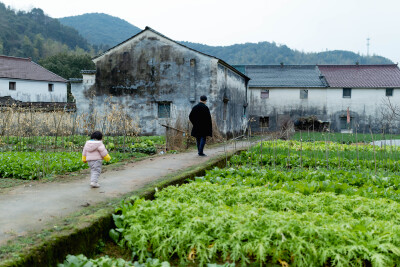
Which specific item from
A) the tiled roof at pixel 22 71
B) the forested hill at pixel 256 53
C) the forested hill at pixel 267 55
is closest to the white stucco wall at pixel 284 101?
the tiled roof at pixel 22 71

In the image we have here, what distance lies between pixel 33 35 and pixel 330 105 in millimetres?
65363

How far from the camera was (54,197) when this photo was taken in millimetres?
5383

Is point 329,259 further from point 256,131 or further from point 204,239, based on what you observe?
point 256,131

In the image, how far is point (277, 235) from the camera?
11.9ft

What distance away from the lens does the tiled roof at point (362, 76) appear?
117ft

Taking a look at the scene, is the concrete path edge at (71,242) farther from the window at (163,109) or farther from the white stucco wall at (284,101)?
the white stucco wall at (284,101)

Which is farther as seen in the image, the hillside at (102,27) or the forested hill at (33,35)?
the hillside at (102,27)

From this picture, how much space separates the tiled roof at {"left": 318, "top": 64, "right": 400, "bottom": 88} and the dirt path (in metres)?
32.5

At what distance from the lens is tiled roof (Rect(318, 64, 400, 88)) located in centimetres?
3569

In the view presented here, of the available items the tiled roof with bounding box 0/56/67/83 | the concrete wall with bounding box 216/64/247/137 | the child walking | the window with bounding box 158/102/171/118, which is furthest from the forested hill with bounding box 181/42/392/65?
the child walking

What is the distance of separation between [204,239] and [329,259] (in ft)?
4.34

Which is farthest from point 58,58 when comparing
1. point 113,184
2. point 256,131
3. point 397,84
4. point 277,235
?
point 277,235

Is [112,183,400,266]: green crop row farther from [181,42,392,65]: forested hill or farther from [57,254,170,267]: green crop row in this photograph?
[181,42,392,65]: forested hill

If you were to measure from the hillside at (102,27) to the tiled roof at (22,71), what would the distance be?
72.3m
